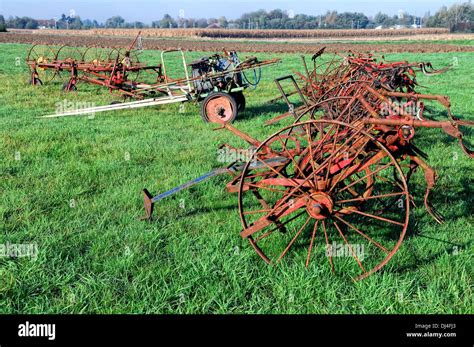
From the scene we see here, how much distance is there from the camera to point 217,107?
27.0ft

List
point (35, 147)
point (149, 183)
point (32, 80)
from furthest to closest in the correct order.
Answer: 1. point (32, 80)
2. point (35, 147)
3. point (149, 183)

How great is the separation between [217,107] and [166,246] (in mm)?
4980

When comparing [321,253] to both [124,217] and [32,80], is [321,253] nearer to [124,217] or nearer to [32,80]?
[124,217]

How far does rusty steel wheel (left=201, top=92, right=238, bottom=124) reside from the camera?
8.14m

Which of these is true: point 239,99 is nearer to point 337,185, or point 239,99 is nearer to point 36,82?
point 337,185

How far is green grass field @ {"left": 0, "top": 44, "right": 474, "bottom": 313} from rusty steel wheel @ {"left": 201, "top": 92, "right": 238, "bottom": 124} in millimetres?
1744

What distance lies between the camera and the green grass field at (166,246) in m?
2.93

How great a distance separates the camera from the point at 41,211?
420 centimetres

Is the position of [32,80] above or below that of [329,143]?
above

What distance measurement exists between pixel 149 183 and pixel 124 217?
0.89 metres

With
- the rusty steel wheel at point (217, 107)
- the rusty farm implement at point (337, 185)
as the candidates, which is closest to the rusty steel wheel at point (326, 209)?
the rusty farm implement at point (337, 185)

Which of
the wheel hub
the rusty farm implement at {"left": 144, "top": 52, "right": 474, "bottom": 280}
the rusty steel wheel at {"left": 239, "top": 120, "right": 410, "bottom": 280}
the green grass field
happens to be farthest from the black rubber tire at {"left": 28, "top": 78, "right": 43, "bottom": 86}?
the wheel hub

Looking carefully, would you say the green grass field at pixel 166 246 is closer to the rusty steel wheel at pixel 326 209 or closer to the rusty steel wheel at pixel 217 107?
the rusty steel wheel at pixel 326 209

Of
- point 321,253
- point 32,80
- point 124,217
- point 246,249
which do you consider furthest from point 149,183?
point 32,80
